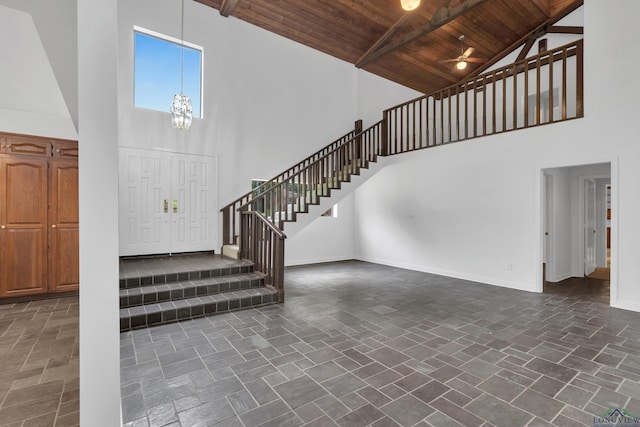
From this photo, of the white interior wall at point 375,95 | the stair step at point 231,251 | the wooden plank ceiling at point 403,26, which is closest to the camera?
the stair step at point 231,251

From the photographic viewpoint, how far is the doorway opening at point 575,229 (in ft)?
18.7

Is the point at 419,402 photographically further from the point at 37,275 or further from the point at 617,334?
the point at 37,275

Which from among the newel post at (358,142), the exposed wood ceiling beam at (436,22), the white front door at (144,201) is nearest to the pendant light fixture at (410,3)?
the exposed wood ceiling beam at (436,22)

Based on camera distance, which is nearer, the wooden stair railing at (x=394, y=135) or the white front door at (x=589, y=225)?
the wooden stair railing at (x=394, y=135)

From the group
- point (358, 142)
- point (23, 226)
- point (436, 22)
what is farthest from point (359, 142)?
point (23, 226)

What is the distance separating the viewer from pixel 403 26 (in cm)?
697

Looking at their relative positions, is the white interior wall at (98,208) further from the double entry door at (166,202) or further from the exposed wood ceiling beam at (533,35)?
the exposed wood ceiling beam at (533,35)

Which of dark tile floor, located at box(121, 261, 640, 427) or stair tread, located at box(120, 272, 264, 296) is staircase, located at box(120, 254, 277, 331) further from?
dark tile floor, located at box(121, 261, 640, 427)

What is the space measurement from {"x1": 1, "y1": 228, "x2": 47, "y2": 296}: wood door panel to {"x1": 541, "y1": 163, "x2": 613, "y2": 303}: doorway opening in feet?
26.5

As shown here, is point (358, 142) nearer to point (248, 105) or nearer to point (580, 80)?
point (248, 105)

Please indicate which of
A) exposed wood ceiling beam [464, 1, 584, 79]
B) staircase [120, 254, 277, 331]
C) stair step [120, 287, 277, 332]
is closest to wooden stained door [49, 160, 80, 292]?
staircase [120, 254, 277, 331]

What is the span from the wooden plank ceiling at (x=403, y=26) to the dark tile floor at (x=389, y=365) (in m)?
5.83

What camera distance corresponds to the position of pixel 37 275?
444 centimetres

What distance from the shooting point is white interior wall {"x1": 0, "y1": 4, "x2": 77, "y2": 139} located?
284cm
